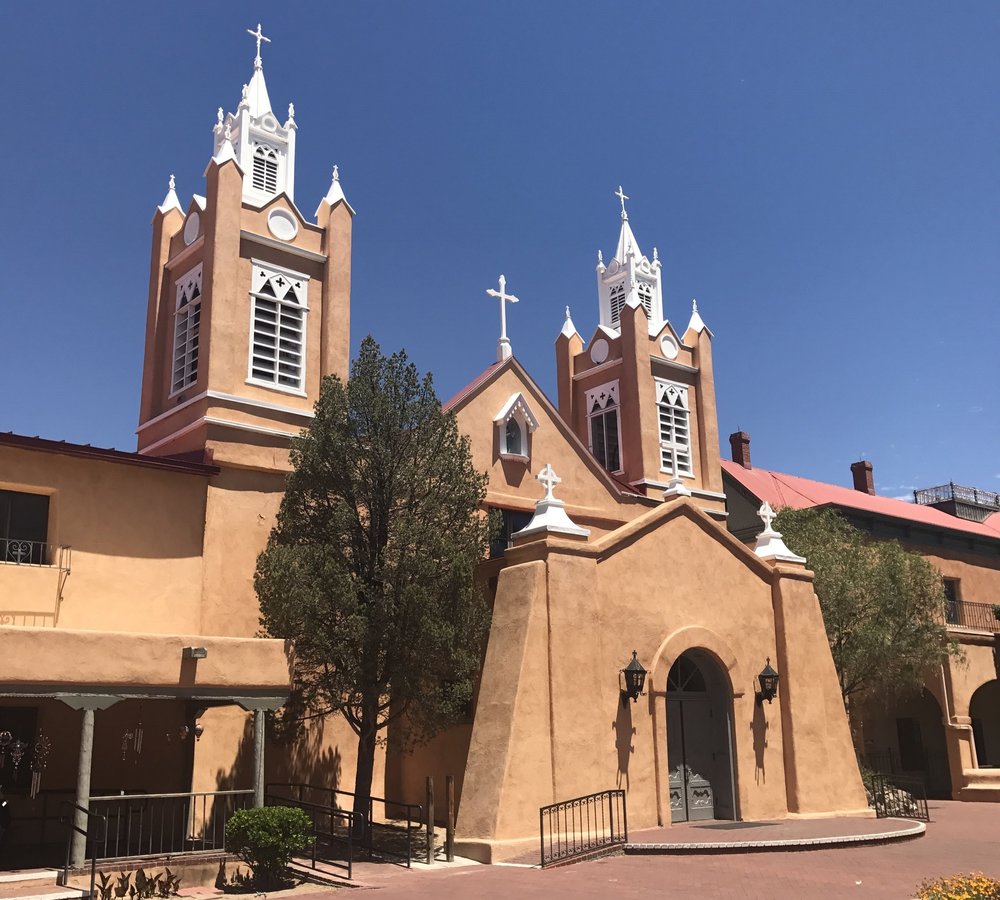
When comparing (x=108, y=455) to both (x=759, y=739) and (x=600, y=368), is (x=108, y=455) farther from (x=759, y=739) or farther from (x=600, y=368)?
(x=600, y=368)

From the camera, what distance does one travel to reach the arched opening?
1432 inches

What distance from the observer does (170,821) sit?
59.2ft

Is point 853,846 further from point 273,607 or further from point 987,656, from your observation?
point 987,656

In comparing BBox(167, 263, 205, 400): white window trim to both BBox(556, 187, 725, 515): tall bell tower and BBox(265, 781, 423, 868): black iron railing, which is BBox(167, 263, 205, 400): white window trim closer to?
BBox(265, 781, 423, 868): black iron railing

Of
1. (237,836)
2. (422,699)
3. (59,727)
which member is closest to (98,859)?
(237,836)

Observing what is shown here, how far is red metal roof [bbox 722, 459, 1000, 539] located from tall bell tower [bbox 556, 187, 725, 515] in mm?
7582

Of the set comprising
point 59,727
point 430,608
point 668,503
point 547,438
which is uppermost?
point 547,438

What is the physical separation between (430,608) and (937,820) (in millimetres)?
14074

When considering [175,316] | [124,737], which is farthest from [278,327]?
[124,737]

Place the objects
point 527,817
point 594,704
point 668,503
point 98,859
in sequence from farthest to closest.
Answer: point 668,503
point 594,704
point 527,817
point 98,859

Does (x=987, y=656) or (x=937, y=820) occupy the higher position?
(x=987, y=656)

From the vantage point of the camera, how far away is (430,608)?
17672 millimetres

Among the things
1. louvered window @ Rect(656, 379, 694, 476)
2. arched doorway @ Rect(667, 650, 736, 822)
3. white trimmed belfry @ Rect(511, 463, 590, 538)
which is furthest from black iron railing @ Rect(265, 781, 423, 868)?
louvered window @ Rect(656, 379, 694, 476)

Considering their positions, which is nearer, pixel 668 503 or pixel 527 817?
pixel 527 817
